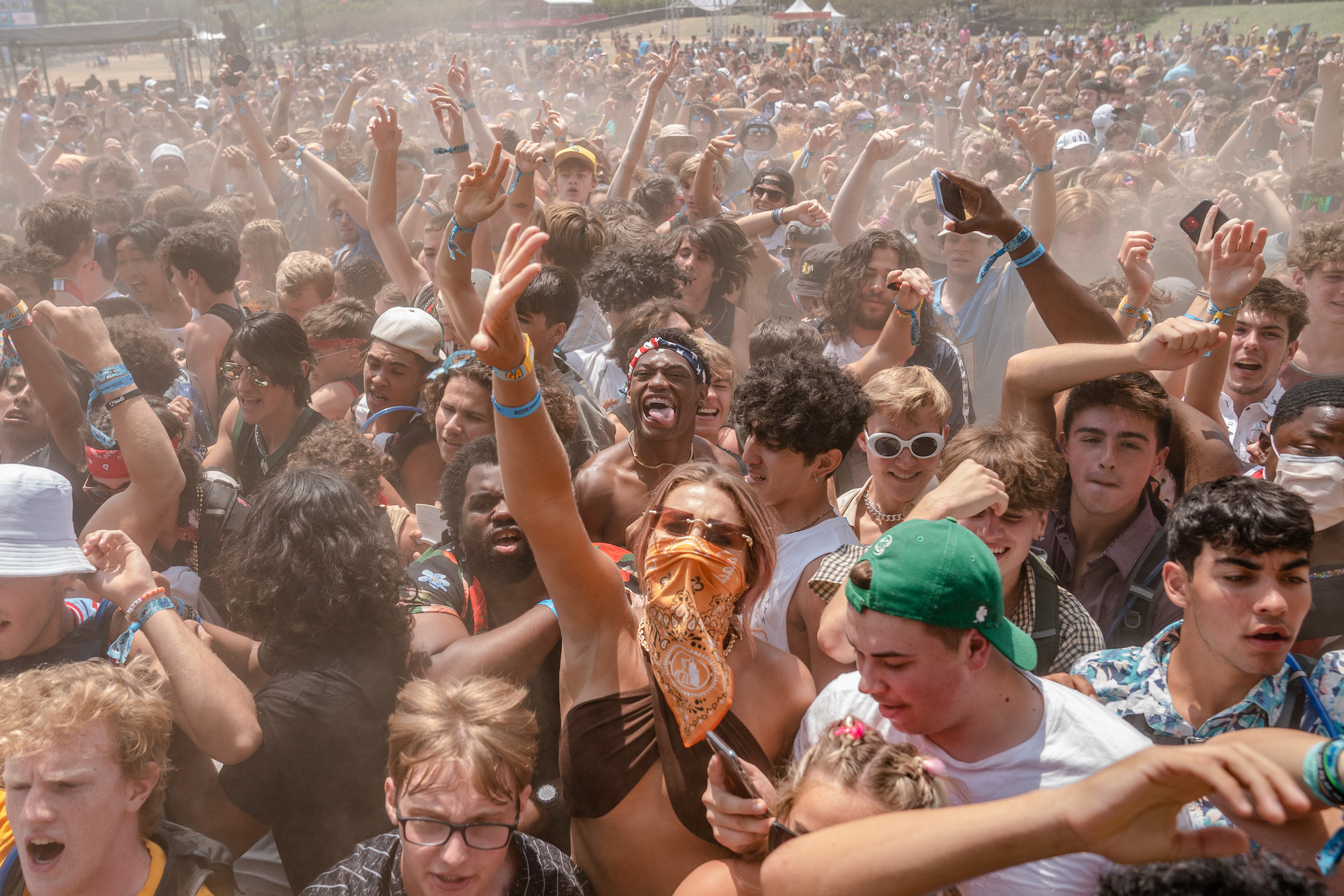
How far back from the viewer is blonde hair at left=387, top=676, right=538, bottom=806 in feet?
6.76

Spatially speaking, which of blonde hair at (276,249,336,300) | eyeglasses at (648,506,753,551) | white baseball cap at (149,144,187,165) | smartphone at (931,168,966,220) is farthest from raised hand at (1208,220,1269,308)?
white baseball cap at (149,144,187,165)

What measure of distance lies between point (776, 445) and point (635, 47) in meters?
29.8

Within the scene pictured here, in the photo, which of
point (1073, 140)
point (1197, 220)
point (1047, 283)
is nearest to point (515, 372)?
point (1047, 283)

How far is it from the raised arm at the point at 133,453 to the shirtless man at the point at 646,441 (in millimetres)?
1351

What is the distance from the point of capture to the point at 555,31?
33250mm

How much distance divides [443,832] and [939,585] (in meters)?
1.18

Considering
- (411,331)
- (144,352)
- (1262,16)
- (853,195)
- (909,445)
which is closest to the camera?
(909,445)

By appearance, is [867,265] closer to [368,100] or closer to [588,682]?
[588,682]

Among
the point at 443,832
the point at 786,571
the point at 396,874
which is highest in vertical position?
the point at 786,571

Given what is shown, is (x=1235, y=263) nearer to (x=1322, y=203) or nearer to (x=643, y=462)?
(x=643, y=462)

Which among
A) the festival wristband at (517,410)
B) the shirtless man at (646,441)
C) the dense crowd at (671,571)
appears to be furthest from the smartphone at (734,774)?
the shirtless man at (646,441)

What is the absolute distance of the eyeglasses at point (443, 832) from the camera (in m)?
1.99

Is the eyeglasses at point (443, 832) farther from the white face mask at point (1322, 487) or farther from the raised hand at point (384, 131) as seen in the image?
the raised hand at point (384, 131)

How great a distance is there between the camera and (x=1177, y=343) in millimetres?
2613
